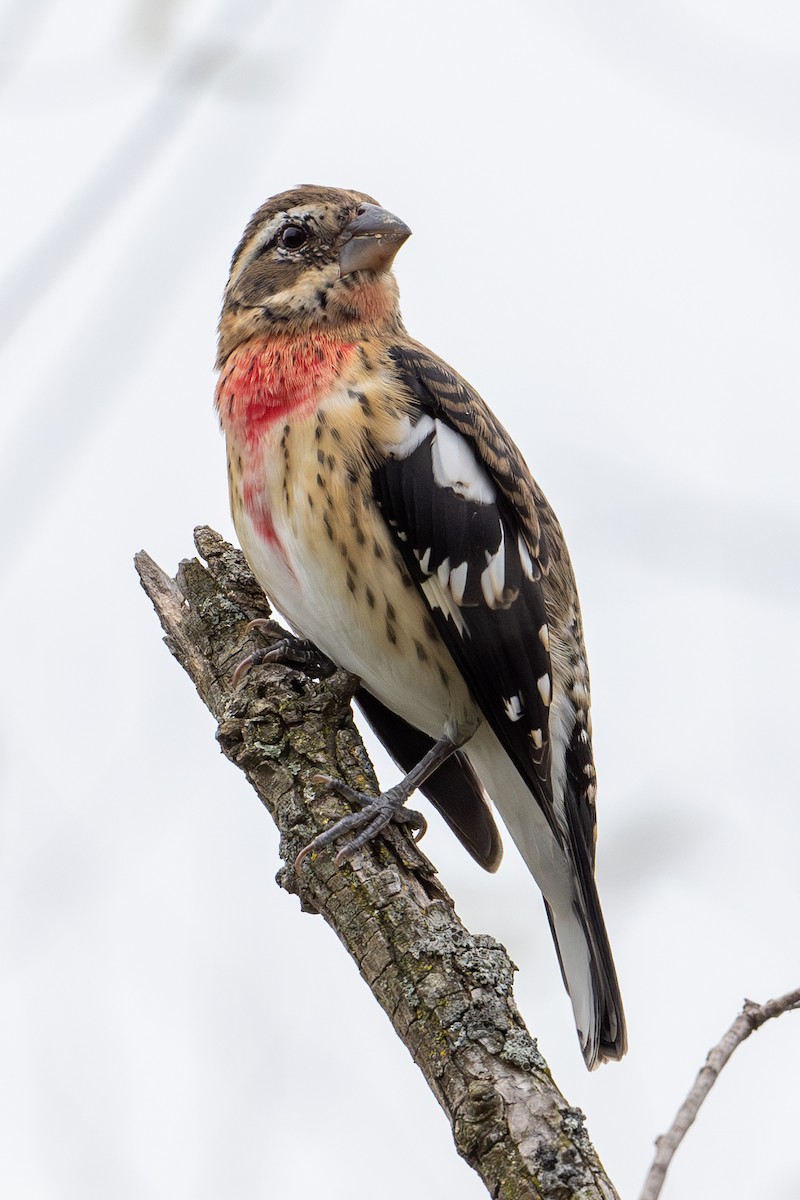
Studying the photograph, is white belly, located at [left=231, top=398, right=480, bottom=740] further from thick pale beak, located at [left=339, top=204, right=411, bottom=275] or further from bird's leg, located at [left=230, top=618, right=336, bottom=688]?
thick pale beak, located at [left=339, top=204, right=411, bottom=275]

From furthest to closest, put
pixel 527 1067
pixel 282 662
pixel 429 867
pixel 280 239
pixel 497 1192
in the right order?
pixel 280 239 → pixel 282 662 → pixel 429 867 → pixel 527 1067 → pixel 497 1192

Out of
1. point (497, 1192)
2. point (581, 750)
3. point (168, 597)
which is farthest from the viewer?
point (581, 750)

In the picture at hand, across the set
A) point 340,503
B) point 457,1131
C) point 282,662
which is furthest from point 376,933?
point 340,503

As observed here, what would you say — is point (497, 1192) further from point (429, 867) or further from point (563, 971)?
point (563, 971)

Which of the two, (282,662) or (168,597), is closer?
(282,662)

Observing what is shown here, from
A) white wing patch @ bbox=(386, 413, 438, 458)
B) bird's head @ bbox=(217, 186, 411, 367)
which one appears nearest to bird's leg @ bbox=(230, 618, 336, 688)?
white wing patch @ bbox=(386, 413, 438, 458)

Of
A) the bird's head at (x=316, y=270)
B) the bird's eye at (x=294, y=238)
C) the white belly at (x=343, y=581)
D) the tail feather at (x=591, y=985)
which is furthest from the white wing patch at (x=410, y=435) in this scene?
the tail feather at (x=591, y=985)

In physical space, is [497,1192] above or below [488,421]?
below

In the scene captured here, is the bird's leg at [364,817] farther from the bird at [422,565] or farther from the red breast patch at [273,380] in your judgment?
the red breast patch at [273,380]
